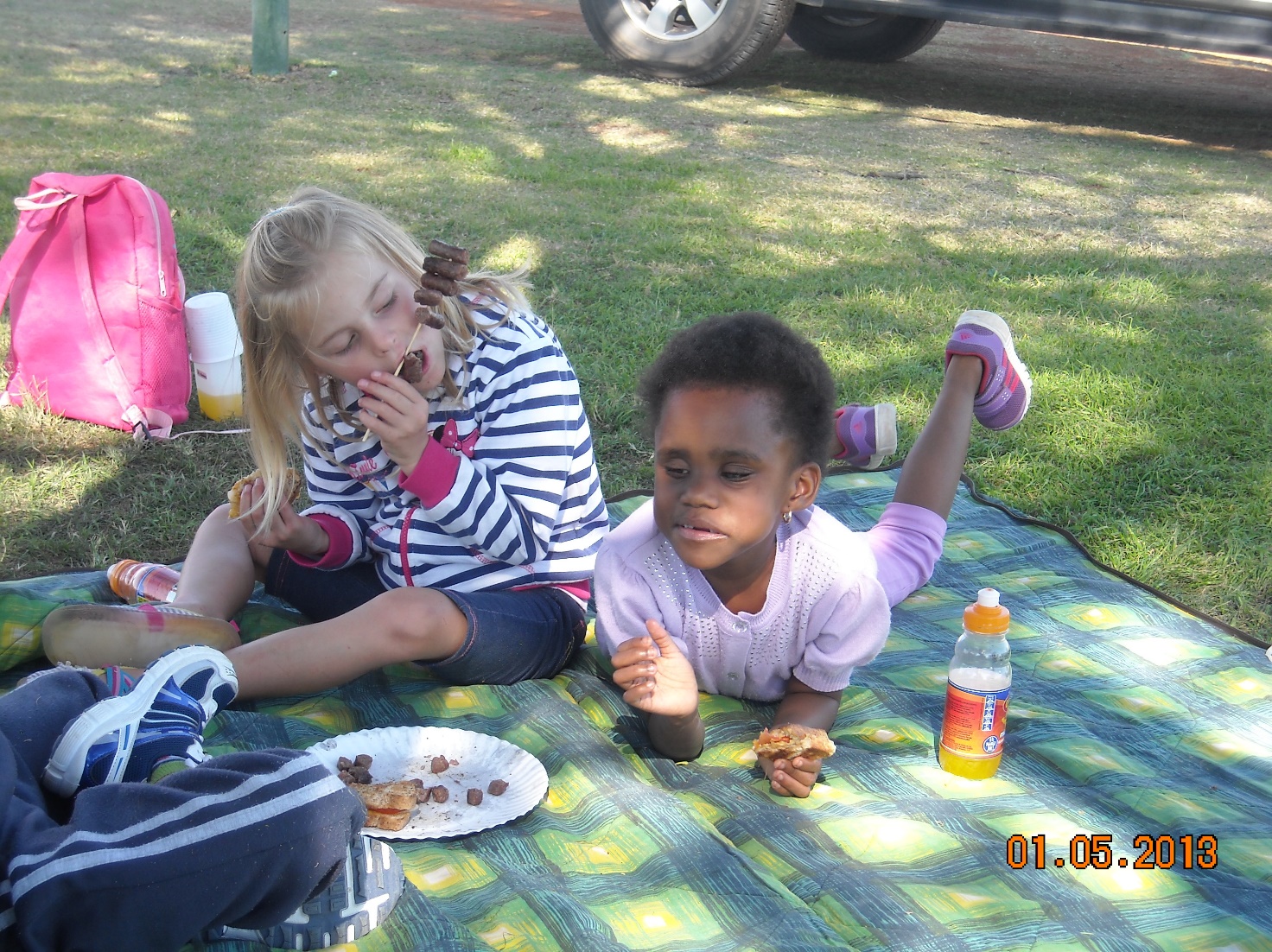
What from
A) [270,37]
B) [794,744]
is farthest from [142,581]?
[270,37]

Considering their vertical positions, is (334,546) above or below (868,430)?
below

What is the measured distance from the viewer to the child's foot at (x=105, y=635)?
2477 mm

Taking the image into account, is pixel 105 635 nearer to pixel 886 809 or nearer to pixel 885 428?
pixel 886 809

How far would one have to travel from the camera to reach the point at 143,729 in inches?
80.8

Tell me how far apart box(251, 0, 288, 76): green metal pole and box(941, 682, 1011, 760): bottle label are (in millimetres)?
7994

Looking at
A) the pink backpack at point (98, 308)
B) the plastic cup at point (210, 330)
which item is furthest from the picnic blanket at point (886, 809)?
the plastic cup at point (210, 330)

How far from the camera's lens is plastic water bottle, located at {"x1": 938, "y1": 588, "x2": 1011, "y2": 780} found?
228 cm

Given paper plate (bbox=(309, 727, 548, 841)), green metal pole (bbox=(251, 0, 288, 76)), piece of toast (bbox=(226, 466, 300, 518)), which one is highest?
green metal pole (bbox=(251, 0, 288, 76))

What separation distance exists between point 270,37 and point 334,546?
23.3 ft

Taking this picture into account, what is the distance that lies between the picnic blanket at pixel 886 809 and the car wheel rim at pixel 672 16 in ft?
22.4

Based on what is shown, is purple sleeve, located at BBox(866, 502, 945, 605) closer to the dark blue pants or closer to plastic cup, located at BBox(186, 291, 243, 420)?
the dark blue pants

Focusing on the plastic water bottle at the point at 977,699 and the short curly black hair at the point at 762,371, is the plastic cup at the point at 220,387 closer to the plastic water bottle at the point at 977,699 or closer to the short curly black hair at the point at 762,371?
the short curly black hair at the point at 762,371

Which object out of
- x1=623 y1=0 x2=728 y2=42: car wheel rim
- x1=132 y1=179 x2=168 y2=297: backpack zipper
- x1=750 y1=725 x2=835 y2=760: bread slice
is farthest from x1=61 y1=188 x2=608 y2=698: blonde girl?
x1=623 y1=0 x2=728 y2=42: car wheel rim

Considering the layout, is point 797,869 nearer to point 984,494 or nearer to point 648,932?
point 648,932
